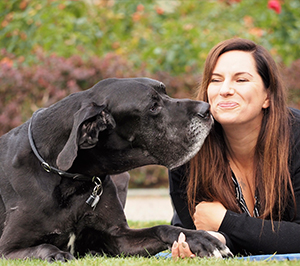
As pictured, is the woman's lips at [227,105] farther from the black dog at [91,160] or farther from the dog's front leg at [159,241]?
the dog's front leg at [159,241]

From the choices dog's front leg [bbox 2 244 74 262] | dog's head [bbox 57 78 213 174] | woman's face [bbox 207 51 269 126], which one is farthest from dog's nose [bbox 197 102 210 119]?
dog's front leg [bbox 2 244 74 262]

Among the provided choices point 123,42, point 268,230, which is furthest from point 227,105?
point 123,42

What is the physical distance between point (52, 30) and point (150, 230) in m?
5.42

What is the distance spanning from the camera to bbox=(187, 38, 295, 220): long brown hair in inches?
131

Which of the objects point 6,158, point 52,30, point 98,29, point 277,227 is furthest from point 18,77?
point 277,227

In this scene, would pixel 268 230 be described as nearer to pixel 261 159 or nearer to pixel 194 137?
pixel 261 159

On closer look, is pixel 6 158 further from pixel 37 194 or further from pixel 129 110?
pixel 129 110

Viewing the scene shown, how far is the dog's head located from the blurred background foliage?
340cm

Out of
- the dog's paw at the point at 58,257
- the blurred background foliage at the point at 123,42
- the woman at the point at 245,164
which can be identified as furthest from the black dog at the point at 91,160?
the blurred background foliage at the point at 123,42

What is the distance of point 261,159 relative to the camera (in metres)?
3.49

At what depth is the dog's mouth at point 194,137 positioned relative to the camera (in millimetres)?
3199

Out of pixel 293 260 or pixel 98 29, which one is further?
pixel 98 29

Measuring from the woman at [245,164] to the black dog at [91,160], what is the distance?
36 centimetres

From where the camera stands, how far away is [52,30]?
25.7ft
